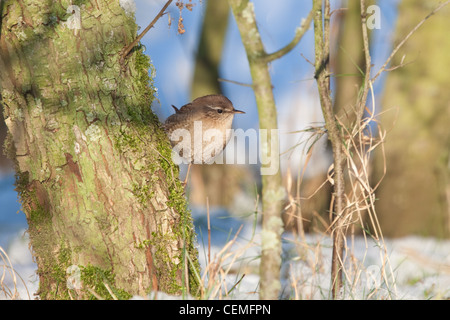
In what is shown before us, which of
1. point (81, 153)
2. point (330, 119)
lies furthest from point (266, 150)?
point (81, 153)

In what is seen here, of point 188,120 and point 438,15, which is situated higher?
point 438,15

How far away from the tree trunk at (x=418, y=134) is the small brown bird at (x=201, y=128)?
2.30 metres

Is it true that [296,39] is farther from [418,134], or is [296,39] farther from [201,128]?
[418,134]

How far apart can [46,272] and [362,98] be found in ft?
6.90

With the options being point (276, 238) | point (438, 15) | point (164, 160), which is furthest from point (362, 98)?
Result: point (438, 15)

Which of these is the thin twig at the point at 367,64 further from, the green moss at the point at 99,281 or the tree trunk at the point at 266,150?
the green moss at the point at 99,281

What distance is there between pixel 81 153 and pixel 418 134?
4471 millimetres

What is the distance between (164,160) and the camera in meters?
2.61

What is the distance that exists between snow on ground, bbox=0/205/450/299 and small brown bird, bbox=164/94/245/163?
616 mm

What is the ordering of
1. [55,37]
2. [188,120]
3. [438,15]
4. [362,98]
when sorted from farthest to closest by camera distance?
[438,15]
[188,120]
[362,98]
[55,37]

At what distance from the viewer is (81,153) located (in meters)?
2.34
